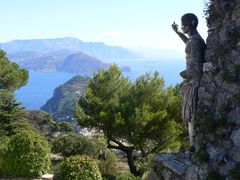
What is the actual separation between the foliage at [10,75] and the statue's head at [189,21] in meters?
22.4

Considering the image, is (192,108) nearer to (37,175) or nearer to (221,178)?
(221,178)

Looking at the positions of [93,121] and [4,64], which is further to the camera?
[4,64]

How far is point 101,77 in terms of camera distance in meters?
21.5

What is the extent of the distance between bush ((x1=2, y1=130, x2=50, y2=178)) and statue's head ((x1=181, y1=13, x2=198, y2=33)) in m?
7.66

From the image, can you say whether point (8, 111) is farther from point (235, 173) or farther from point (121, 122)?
point (235, 173)

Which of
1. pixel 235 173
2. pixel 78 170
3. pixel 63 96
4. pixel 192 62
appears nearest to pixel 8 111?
pixel 78 170

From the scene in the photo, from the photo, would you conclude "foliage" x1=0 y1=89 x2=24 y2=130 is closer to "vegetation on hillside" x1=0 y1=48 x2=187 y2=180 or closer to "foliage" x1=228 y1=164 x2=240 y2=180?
"vegetation on hillside" x1=0 y1=48 x2=187 y2=180

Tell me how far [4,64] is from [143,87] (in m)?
11.7

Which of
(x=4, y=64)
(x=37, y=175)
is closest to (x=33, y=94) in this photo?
(x=4, y=64)

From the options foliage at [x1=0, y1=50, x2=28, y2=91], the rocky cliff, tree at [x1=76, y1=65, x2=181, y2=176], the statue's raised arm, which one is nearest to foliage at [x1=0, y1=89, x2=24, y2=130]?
foliage at [x1=0, y1=50, x2=28, y2=91]

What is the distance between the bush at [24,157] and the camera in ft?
42.2

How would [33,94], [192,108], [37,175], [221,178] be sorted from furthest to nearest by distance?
1. [33,94]
2. [37,175]
3. [192,108]
4. [221,178]

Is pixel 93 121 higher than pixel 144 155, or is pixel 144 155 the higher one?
pixel 93 121

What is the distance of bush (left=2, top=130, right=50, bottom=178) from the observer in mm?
12859
